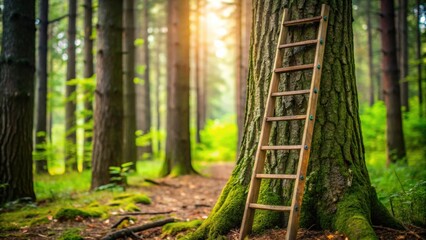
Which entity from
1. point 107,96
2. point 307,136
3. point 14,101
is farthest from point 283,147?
point 107,96

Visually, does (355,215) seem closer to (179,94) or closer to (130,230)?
(130,230)

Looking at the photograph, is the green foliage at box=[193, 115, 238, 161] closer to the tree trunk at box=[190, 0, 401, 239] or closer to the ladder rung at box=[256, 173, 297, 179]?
the tree trunk at box=[190, 0, 401, 239]

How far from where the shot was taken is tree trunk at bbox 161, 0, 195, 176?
11.7 meters

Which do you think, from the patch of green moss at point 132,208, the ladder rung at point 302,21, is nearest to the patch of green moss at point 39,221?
the patch of green moss at point 132,208

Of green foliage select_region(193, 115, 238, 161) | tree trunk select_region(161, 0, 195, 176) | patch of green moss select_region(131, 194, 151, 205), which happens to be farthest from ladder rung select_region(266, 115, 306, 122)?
green foliage select_region(193, 115, 238, 161)

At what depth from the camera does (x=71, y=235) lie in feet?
15.7

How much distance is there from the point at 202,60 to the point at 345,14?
82.3 ft

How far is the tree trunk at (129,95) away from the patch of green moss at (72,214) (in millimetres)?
6275

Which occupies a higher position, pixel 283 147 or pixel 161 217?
pixel 283 147

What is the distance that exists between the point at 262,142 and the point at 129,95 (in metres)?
9.15

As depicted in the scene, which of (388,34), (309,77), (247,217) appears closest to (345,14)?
(309,77)

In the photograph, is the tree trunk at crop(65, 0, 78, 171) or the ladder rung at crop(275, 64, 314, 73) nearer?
the ladder rung at crop(275, 64, 314, 73)

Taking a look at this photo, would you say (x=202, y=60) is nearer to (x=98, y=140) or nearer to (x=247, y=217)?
(x=98, y=140)

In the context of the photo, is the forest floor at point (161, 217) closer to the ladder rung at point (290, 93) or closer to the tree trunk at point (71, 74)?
the ladder rung at point (290, 93)
